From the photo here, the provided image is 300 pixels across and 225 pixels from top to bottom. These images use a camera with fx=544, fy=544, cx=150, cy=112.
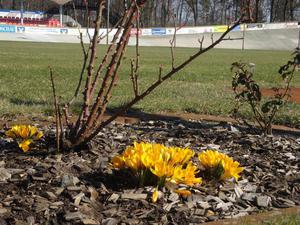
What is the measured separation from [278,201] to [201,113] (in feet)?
12.9

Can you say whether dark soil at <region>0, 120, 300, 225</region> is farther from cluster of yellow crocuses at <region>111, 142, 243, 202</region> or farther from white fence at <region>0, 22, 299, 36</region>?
white fence at <region>0, 22, 299, 36</region>

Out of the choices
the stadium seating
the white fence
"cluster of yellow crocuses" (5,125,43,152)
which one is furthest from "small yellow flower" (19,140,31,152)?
the stadium seating

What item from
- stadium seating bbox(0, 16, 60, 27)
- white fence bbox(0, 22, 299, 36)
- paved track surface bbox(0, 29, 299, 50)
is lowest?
paved track surface bbox(0, 29, 299, 50)

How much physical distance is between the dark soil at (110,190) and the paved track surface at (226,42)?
49885 mm

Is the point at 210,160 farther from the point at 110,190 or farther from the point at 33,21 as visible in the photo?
the point at 33,21

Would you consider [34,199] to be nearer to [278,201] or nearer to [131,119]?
[278,201]

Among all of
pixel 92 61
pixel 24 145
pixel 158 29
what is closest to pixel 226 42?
pixel 158 29

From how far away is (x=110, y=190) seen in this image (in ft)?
10.6

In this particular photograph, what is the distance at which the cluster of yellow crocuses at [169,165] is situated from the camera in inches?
123

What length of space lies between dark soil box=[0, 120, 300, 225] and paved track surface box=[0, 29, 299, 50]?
49885 mm

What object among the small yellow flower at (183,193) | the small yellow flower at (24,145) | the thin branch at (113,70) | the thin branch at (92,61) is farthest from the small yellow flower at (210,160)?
the small yellow flower at (24,145)

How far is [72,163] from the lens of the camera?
360 centimetres

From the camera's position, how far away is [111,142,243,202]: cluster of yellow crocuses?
311 centimetres

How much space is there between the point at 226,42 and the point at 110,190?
61.8m
